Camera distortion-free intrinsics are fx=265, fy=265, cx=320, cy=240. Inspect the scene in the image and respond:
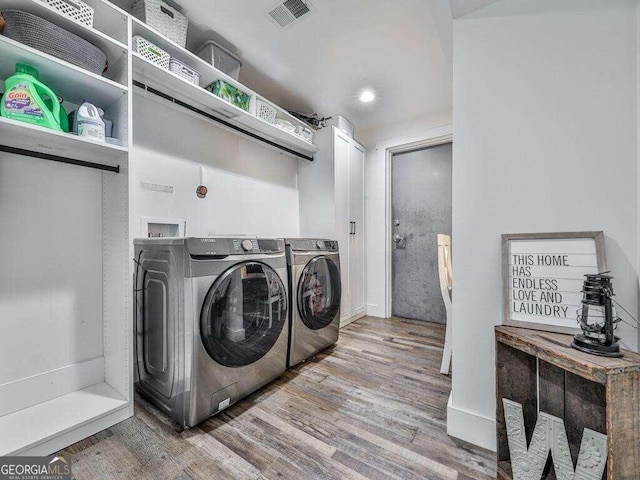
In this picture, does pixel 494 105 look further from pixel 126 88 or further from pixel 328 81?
pixel 126 88

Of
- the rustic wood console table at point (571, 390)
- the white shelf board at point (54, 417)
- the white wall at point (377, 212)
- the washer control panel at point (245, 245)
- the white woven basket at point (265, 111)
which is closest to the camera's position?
the rustic wood console table at point (571, 390)

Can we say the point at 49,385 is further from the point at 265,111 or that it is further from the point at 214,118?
the point at 265,111

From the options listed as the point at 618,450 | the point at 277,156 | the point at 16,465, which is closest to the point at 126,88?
the point at 277,156

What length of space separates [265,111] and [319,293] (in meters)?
1.52

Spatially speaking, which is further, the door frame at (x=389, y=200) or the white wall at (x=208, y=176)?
the door frame at (x=389, y=200)

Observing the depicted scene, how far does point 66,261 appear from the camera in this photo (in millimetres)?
1430

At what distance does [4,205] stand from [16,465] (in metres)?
1.10

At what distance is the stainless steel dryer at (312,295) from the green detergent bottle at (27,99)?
4.19 ft

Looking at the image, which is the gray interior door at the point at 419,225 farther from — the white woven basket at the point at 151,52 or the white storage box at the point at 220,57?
the white woven basket at the point at 151,52

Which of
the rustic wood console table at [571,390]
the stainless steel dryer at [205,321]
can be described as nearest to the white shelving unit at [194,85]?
the stainless steel dryer at [205,321]

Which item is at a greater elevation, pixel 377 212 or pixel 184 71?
pixel 184 71

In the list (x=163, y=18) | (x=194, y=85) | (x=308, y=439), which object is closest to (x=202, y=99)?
(x=194, y=85)

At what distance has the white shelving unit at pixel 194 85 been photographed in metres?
1.47

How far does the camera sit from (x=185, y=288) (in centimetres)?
121
